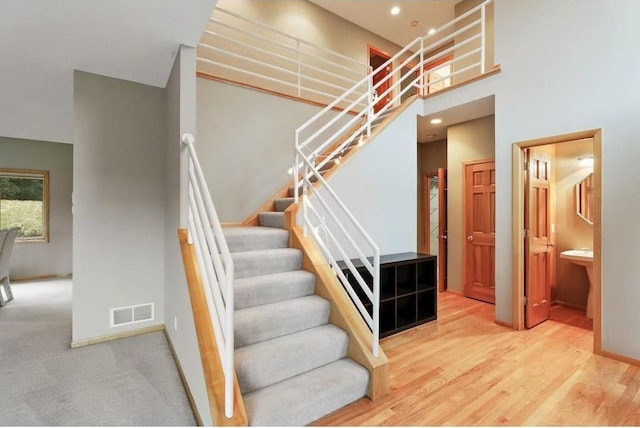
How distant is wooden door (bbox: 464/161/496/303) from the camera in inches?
178

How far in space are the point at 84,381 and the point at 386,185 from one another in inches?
142

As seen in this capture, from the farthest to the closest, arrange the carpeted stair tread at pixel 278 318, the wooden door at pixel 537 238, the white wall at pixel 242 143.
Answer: the white wall at pixel 242 143 < the wooden door at pixel 537 238 < the carpeted stair tread at pixel 278 318

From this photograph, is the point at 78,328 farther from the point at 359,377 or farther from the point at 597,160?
the point at 597,160

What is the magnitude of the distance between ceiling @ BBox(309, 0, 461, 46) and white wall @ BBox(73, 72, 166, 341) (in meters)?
4.43

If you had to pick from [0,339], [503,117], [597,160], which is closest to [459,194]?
[503,117]

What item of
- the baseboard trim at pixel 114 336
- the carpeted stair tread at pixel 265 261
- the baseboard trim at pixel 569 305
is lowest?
the baseboard trim at pixel 569 305

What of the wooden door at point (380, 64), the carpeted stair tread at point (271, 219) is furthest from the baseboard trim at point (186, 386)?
the wooden door at point (380, 64)

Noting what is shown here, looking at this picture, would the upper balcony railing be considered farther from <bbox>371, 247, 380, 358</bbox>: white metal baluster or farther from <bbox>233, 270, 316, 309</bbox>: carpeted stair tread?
<bbox>371, 247, 380, 358</bbox>: white metal baluster

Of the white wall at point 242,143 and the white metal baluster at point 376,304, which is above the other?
the white wall at point 242,143

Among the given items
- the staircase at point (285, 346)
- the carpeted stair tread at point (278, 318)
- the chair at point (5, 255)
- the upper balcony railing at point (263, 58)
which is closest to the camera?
the staircase at point (285, 346)

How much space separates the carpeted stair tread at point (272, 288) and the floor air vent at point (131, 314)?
58.0 inches

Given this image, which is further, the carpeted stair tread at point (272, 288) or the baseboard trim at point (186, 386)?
the carpeted stair tread at point (272, 288)

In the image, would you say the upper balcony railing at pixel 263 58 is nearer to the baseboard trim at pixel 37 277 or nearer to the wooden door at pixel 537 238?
the wooden door at pixel 537 238

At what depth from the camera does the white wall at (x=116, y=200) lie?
302cm
